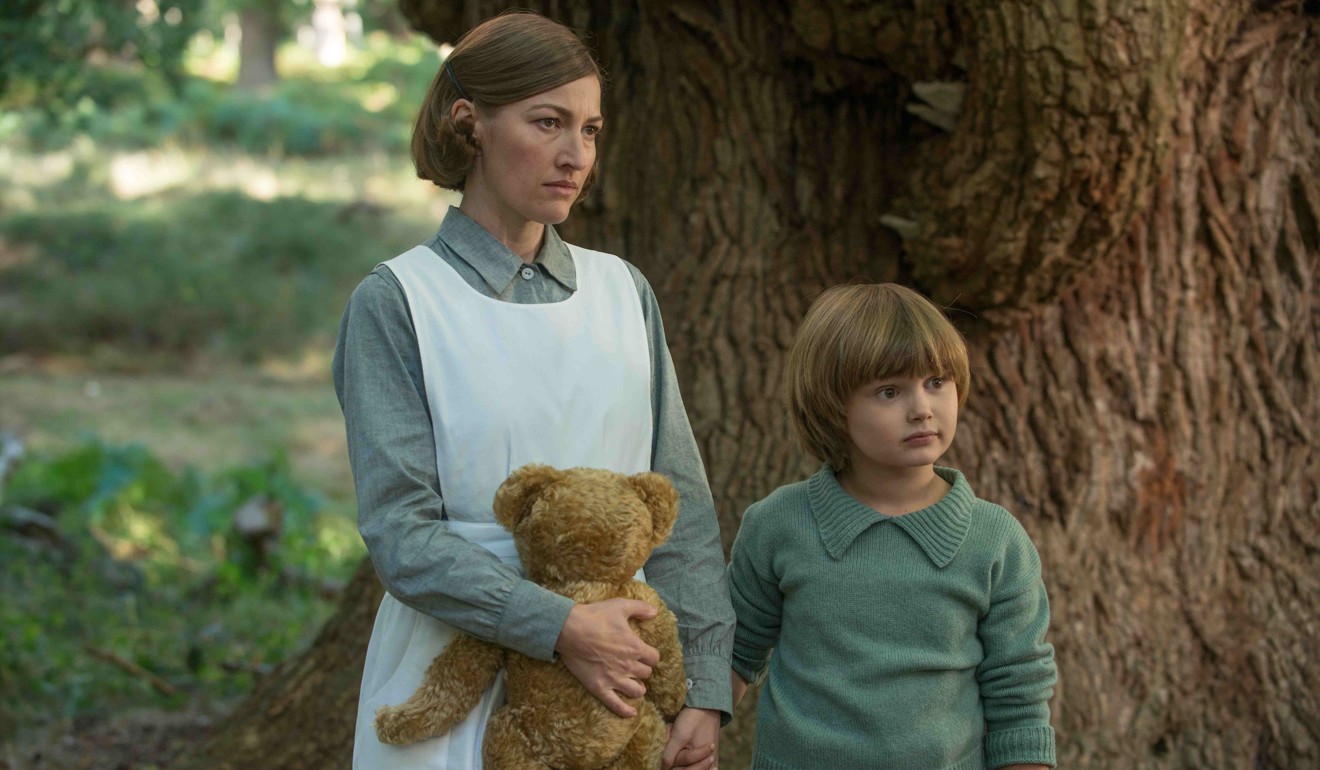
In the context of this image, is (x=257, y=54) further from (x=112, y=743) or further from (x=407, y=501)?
(x=407, y=501)

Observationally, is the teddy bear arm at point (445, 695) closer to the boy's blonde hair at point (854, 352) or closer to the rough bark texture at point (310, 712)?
the boy's blonde hair at point (854, 352)

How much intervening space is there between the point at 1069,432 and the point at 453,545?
1.94m

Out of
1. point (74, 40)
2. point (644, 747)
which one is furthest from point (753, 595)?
point (74, 40)

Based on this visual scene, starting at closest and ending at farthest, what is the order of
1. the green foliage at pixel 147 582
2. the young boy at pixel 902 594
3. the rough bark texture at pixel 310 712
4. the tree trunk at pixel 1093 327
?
the young boy at pixel 902 594 < the tree trunk at pixel 1093 327 < the rough bark texture at pixel 310 712 < the green foliage at pixel 147 582

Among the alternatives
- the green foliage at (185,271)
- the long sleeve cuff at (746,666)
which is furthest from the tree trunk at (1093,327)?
the green foliage at (185,271)

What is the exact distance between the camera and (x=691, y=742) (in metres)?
2.08

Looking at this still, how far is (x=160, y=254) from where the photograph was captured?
11789mm

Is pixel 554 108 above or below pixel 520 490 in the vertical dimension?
above

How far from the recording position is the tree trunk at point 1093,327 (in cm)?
323

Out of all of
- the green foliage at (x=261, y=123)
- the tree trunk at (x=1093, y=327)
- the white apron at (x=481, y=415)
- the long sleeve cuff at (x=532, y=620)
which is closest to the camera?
the long sleeve cuff at (x=532, y=620)

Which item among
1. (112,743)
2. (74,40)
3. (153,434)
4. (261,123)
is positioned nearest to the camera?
(112,743)

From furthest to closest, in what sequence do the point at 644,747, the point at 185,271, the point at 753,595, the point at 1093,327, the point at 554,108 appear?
the point at 185,271
the point at 1093,327
the point at 753,595
the point at 554,108
the point at 644,747

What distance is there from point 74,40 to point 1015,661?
18.0 feet

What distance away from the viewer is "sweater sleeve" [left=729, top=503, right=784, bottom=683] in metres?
2.27
